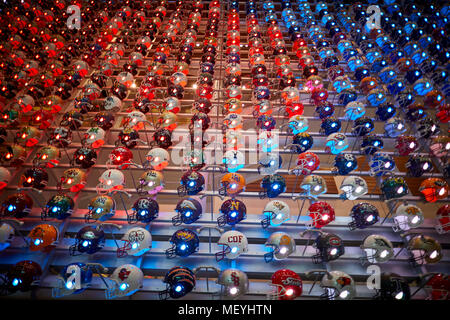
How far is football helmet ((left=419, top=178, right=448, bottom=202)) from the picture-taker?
5.18 metres

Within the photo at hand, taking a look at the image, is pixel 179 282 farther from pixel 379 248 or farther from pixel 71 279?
pixel 379 248

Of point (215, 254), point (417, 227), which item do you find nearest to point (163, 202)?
point (215, 254)

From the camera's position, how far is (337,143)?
5879 mm

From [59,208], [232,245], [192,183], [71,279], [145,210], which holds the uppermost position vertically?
[192,183]

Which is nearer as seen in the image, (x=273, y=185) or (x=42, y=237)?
(x=42, y=237)

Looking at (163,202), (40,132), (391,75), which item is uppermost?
(391,75)

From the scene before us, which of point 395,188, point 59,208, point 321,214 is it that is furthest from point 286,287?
point 59,208

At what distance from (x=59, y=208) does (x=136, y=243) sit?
1.65 metres

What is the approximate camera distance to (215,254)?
15.5ft

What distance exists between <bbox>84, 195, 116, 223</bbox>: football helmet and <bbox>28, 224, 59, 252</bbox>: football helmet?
22.4 inches

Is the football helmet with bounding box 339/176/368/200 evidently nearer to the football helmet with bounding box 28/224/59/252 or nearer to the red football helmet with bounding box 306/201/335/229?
the red football helmet with bounding box 306/201/335/229
